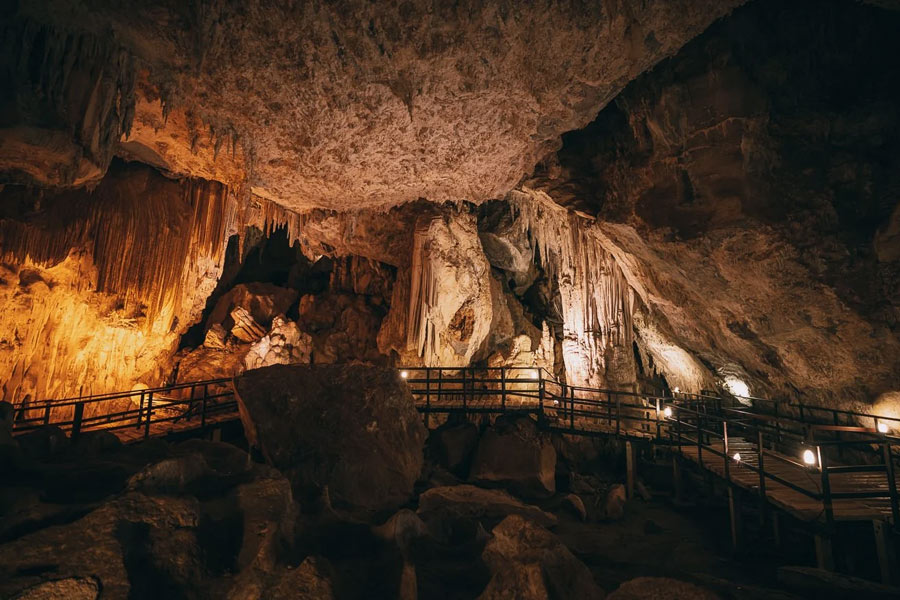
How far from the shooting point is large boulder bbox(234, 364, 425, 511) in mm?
6582

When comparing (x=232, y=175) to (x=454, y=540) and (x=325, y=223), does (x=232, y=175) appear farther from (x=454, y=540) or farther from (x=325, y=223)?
(x=454, y=540)

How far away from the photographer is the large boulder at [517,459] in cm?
913

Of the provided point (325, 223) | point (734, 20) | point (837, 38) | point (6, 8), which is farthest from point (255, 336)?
point (837, 38)

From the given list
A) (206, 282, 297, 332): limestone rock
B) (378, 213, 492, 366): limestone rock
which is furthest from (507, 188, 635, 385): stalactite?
(206, 282, 297, 332): limestone rock

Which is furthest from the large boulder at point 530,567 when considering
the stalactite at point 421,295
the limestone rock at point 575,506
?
the stalactite at point 421,295

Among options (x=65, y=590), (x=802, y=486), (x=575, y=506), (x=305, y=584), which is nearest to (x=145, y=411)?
(x=65, y=590)

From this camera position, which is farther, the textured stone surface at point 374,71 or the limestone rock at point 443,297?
the limestone rock at point 443,297

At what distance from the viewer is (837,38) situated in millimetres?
6598

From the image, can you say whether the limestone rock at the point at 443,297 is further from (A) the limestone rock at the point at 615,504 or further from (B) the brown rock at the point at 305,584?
(B) the brown rock at the point at 305,584

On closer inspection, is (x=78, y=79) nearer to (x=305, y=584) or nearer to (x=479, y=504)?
(x=305, y=584)

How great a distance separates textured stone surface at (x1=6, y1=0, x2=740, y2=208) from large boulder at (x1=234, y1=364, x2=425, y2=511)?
4.51m

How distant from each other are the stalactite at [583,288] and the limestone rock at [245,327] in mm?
10051

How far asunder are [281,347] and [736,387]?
45.7 feet

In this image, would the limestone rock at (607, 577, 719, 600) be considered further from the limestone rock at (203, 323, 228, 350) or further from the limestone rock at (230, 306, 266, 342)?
the limestone rock at (203, 323, 228, 350)
